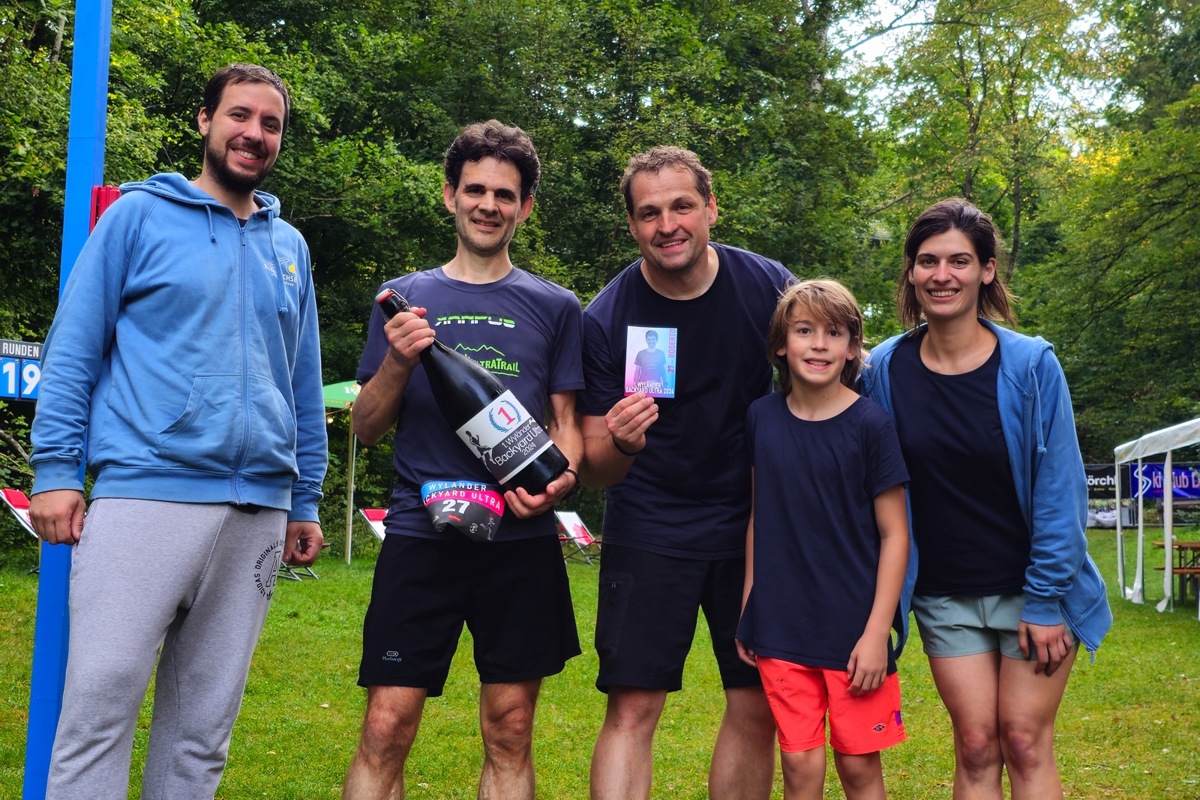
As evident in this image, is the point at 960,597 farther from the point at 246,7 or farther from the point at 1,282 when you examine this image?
the point at 246,7

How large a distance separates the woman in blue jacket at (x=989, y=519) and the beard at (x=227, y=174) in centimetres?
205

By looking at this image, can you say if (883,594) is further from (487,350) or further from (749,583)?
(487,350)

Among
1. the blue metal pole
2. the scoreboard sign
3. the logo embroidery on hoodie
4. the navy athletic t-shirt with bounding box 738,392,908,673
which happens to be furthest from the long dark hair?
the scoreboard sign

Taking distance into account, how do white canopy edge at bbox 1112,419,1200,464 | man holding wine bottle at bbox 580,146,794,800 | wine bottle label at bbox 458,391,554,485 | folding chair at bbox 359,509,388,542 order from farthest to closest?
folding chair at bbox 359,509,388,542
white canopy edge at bbox 1112,419,1200,464
man holding wine bottle at bbox 580,146,794,800
wine bottle label at bbox 458,391,554,485

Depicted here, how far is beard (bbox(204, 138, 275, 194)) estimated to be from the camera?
11.0 ft

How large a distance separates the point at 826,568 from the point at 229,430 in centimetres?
181

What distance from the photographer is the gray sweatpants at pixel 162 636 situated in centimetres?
298

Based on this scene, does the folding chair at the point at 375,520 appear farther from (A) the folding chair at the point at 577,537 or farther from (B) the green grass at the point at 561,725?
(B) the green grass at the point at 561,725

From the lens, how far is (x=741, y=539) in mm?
3818

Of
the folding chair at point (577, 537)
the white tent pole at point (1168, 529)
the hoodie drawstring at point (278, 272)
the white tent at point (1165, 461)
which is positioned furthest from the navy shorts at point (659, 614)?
the folding chair at point (577, 537)

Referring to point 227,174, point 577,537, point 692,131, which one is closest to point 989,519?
point 227,174

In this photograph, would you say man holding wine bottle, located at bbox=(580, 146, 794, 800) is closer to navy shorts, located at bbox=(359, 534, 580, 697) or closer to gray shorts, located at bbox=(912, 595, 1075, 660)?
navy shorts, located at bbox=(359, 534, 580, 697)

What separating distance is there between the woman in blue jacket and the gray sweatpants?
2021mm

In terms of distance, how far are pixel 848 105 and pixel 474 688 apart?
21.6 metres
